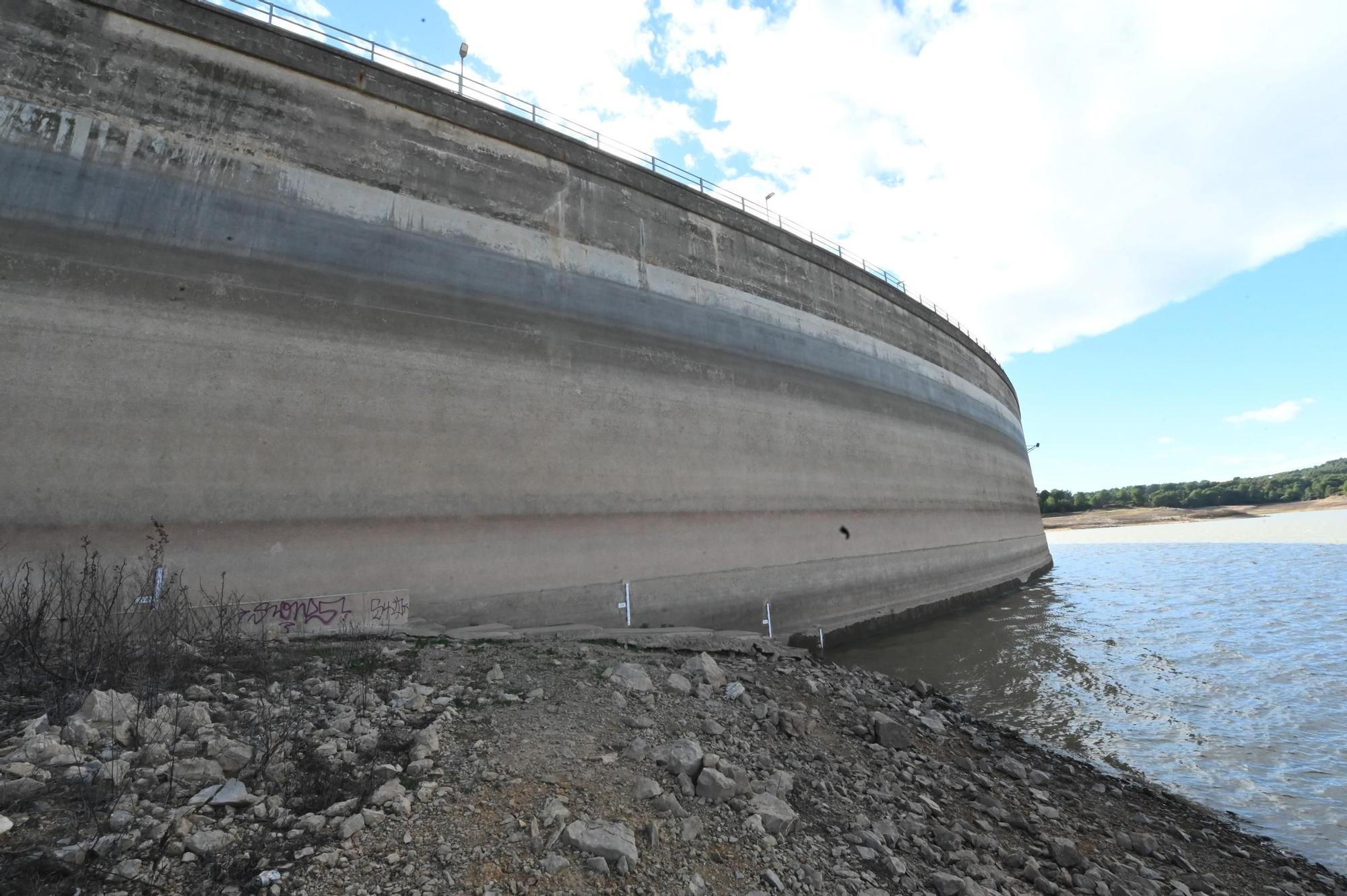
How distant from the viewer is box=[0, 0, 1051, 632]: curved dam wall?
7945 millimetres

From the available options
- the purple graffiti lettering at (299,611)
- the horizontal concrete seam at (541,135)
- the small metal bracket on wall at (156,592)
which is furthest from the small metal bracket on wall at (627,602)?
the horizontal concrete seam at (541,135)

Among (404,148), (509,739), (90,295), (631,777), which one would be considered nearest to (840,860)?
(631,777)

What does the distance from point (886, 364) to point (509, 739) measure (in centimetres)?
1815

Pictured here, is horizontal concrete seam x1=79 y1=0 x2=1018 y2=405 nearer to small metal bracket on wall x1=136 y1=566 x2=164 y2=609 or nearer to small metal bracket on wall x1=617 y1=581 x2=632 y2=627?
small metal bracket on wall x1=136 y1=566 x2=164 y2=609

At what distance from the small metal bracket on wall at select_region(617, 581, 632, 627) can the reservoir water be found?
213 inches

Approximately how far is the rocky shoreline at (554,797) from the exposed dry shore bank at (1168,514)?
243 feet

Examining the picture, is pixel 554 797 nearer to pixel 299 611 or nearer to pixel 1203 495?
pixel 299 611

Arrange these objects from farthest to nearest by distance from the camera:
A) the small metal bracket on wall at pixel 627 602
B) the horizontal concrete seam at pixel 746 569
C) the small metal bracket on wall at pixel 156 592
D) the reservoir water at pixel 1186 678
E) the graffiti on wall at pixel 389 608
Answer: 1. the small metal bracket on wall at pixel 627 602
2. the horizontal concrete seam at pixel 746 569
3. the graffiti on wall at pixel 389 608
4. the small metal bracket on wall at pixel 156 592
5. the reservoir water at pixel 1186 678

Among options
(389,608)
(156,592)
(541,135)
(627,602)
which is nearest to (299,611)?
(389,608)

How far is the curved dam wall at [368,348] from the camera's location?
313 inches

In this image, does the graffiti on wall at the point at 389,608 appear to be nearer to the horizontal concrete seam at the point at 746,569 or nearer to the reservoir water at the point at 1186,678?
the horizontal concrete seam at the point at 746,569

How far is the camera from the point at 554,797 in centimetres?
395

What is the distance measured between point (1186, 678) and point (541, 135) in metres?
16.0

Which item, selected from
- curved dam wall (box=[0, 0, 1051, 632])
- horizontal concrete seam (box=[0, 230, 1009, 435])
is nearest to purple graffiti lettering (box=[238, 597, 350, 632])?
Result: curved dam wall (box=[0, 0, 1051, 632])
